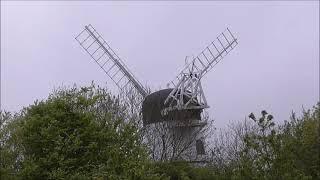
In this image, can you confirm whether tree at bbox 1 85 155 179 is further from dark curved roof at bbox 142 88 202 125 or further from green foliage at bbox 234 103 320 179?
dark curved roof at bbox 142 88 202 125

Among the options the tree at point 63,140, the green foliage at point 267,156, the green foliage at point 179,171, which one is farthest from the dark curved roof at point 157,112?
the green foliage at point 267,156

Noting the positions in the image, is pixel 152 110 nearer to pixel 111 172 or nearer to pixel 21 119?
→ pixel 21 119

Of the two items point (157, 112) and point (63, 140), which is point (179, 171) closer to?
point (63, 140)

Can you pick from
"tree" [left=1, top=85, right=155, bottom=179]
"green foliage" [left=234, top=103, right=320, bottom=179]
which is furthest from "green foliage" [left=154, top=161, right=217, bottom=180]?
"green foliage" [left=234, top=103, right=320, bottom=179]

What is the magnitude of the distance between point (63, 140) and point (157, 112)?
627 inches

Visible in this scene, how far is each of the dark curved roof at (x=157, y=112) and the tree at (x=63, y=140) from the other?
496 inches

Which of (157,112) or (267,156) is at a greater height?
(157,112)

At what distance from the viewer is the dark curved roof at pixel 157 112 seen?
35.8 meters

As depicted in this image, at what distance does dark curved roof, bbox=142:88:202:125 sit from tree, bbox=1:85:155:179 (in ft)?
41.3

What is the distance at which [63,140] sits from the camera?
2092 cm

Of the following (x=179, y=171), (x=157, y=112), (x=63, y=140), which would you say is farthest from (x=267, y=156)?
(x=157, y=112)

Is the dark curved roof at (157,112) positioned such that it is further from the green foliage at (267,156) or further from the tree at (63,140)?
the green foliage at (267,156)

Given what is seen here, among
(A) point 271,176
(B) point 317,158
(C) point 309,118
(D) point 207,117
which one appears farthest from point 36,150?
(D) point 207,117

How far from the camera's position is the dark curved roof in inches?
1407
